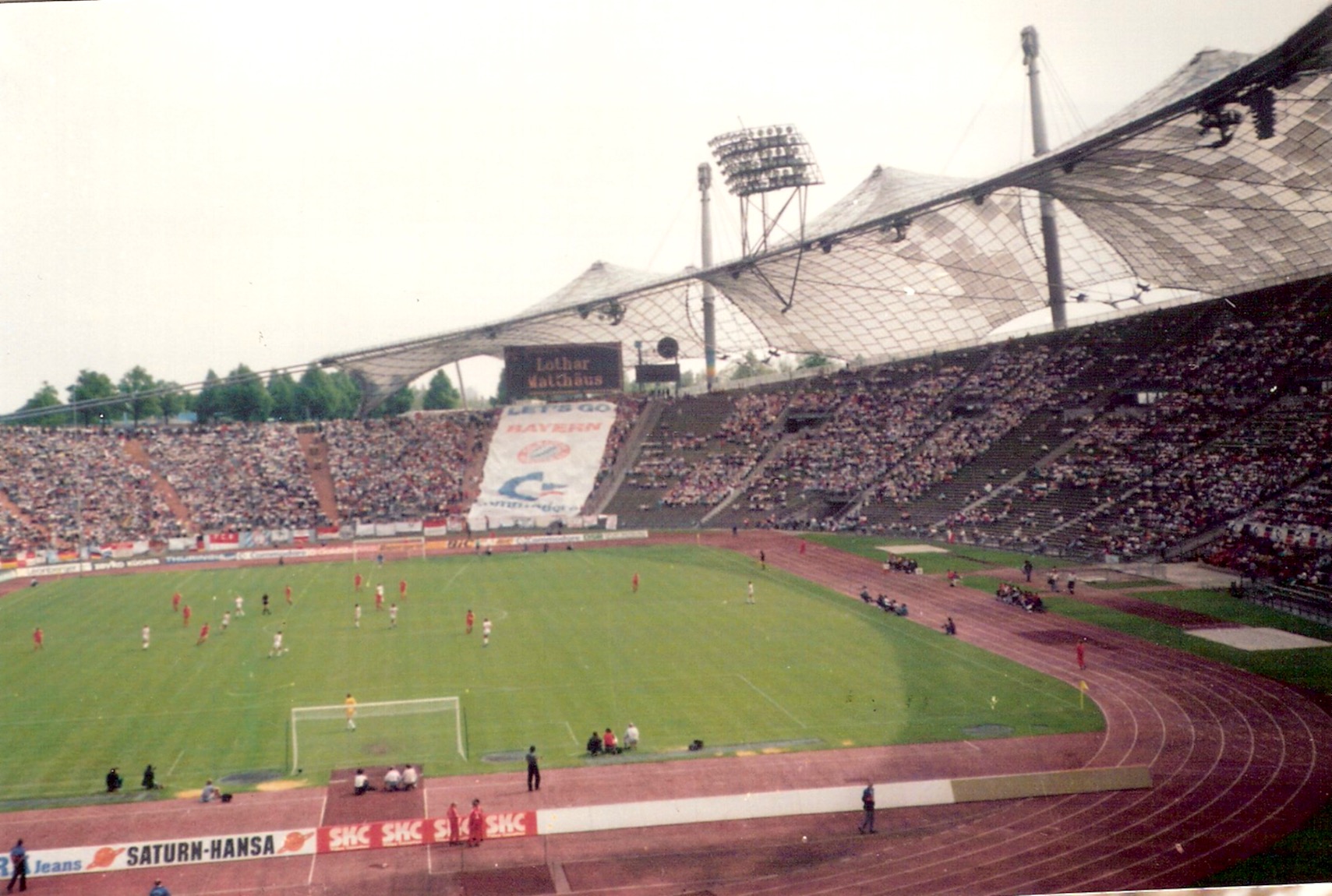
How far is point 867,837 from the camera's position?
1816 cm

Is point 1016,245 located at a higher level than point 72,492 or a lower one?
higher

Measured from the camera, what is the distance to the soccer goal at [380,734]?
21781 mm

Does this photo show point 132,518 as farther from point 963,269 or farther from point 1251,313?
point 1251,313

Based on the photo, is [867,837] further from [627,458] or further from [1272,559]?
[627,458]

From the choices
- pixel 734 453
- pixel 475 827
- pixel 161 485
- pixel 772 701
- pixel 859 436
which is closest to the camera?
pixel 475 827

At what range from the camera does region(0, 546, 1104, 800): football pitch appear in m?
22.2

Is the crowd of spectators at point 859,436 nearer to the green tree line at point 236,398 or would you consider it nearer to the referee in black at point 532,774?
the green tree line at point 236,398

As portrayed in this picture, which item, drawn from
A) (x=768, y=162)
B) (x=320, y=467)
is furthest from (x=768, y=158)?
(x=320, y=467)

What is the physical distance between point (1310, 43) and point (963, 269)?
33442mm

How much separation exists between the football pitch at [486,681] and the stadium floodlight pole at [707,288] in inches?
1399

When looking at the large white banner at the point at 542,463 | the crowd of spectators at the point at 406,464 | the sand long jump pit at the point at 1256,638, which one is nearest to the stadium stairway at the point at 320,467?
the crowd of spectators at the point at 406,464

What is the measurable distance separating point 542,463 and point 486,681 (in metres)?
47.1

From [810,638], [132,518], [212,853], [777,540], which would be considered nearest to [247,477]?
[132,518]

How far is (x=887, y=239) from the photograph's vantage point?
5378 cm
